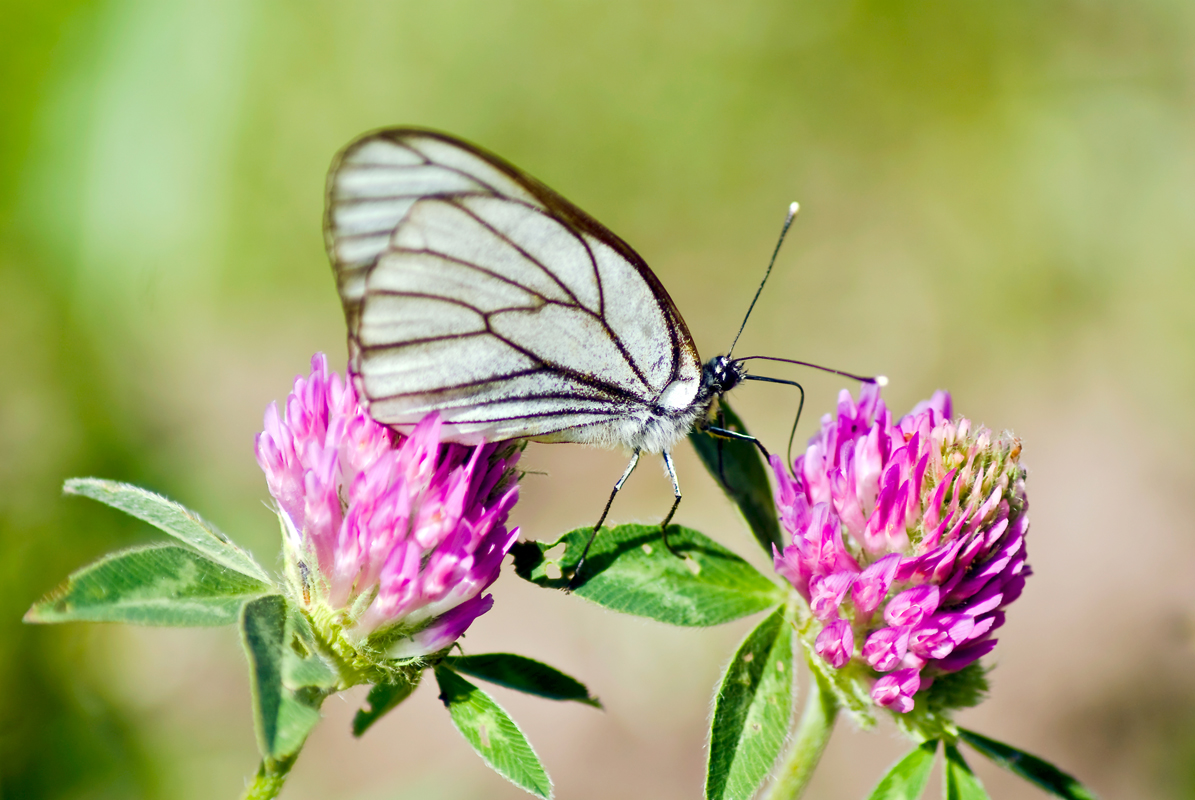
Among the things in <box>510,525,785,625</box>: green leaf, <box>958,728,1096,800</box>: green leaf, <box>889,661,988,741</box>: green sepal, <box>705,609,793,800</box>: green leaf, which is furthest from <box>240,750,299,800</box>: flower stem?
<box>958,728,1096,800</box>: green leaf

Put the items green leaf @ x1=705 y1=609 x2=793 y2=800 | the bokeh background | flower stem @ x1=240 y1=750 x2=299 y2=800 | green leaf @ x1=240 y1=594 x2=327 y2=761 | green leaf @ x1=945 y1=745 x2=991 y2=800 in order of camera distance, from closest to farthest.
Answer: green leaf @ x1=240 y1=594 x2=327 y2=761 → flower stem @ x1=240 y1=750 x2=299 y2=800 → green leaf @ x1=705 y1=609 x2=793 y2=800 → green leaf @ x1=945 y1=745 x2=991 y2=800 → the bokeh background

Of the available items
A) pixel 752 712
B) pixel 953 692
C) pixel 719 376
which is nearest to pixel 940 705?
pixel 953 692

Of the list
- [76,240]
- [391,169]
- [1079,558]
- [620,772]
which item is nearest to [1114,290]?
[1079,558]

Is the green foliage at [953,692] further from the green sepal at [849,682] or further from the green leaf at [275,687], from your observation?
the green leaf at [275,687]

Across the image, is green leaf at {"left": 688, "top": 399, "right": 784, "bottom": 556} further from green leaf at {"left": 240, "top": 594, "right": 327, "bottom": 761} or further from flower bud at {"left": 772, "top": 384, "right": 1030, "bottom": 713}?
green leaf at {"left": 240, "top": 594, "right": 327, "bottom": 761}

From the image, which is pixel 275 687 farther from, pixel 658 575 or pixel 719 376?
pixel 719 376

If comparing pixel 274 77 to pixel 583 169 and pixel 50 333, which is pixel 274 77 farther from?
pixel 50 333

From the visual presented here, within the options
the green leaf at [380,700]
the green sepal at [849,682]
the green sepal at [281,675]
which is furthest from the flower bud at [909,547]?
the green sepal at [281,675]
